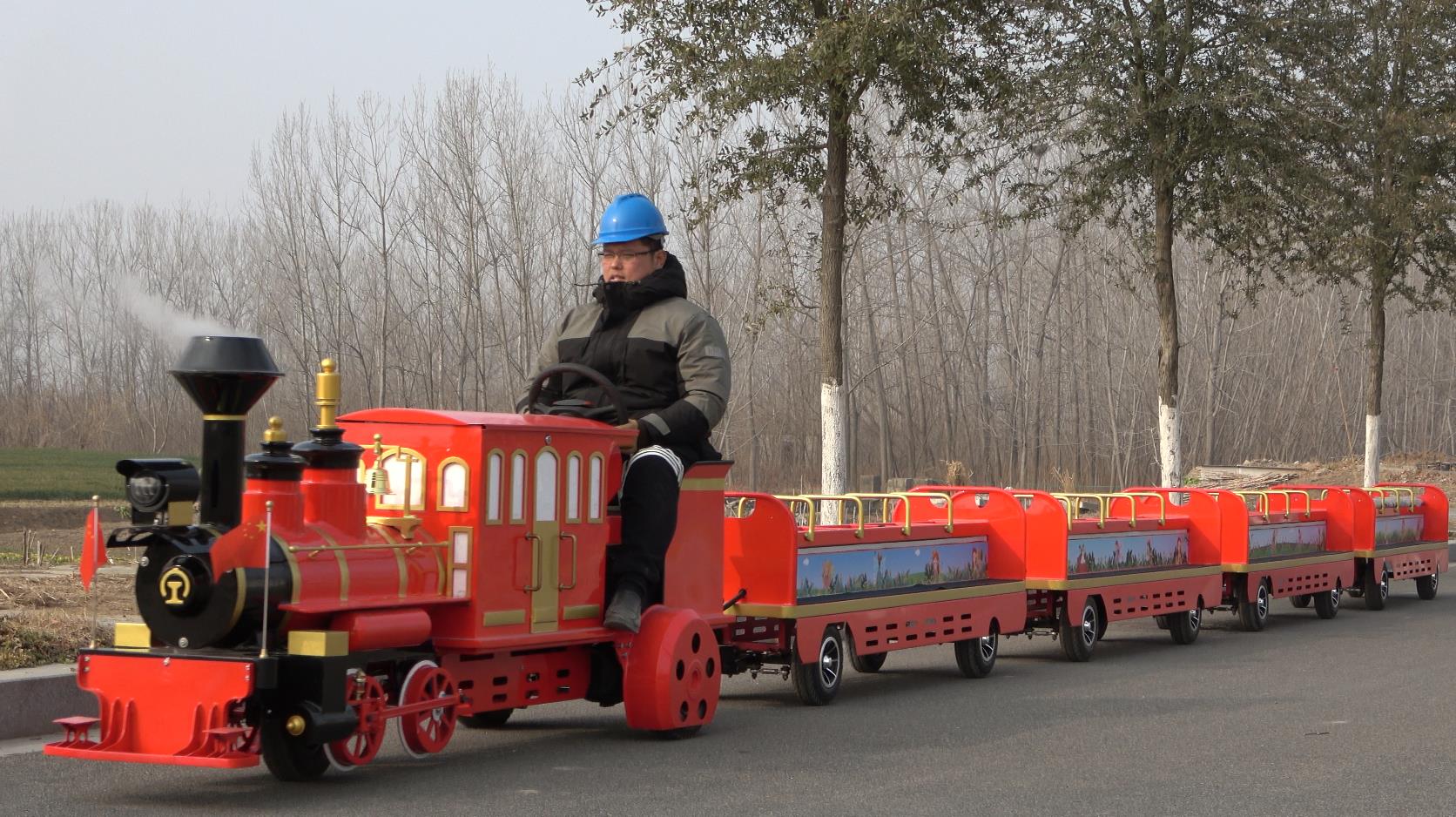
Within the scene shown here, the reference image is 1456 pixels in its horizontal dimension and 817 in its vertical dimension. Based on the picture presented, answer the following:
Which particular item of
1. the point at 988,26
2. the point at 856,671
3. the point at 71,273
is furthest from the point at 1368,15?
the point at 71,273

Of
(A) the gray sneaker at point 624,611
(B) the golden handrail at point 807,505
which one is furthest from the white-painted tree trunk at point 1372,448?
(A) the gray sneaker at point 624,611

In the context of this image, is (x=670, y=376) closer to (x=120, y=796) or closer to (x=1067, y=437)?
(x=120, y=796)

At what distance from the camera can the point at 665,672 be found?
26.8 feet

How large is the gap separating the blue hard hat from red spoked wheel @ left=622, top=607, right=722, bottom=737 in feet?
6.58

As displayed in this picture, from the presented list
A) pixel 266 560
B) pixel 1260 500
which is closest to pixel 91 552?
pixel 266 560

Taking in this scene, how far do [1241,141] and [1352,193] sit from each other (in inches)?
184

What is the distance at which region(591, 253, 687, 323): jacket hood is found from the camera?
8.65m

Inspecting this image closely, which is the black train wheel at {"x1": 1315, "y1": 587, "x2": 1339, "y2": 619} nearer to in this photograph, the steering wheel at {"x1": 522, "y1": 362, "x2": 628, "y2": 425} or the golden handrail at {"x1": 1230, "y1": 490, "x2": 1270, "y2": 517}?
the golden handrail at {"x1": 1230, "y1": 490, "x2": 1270, "y2": 517}

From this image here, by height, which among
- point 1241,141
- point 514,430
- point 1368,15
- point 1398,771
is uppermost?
point 1368,15

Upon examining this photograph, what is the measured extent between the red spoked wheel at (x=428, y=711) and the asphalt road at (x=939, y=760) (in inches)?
6.9

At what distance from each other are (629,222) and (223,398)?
2821mm

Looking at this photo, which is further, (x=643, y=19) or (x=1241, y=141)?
(x=1241, y=141)

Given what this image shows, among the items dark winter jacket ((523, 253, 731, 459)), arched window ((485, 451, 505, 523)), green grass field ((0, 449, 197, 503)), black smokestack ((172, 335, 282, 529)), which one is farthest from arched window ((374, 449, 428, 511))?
green grass field ((0, 449, 197, 503))

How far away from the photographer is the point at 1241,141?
21906 mm
